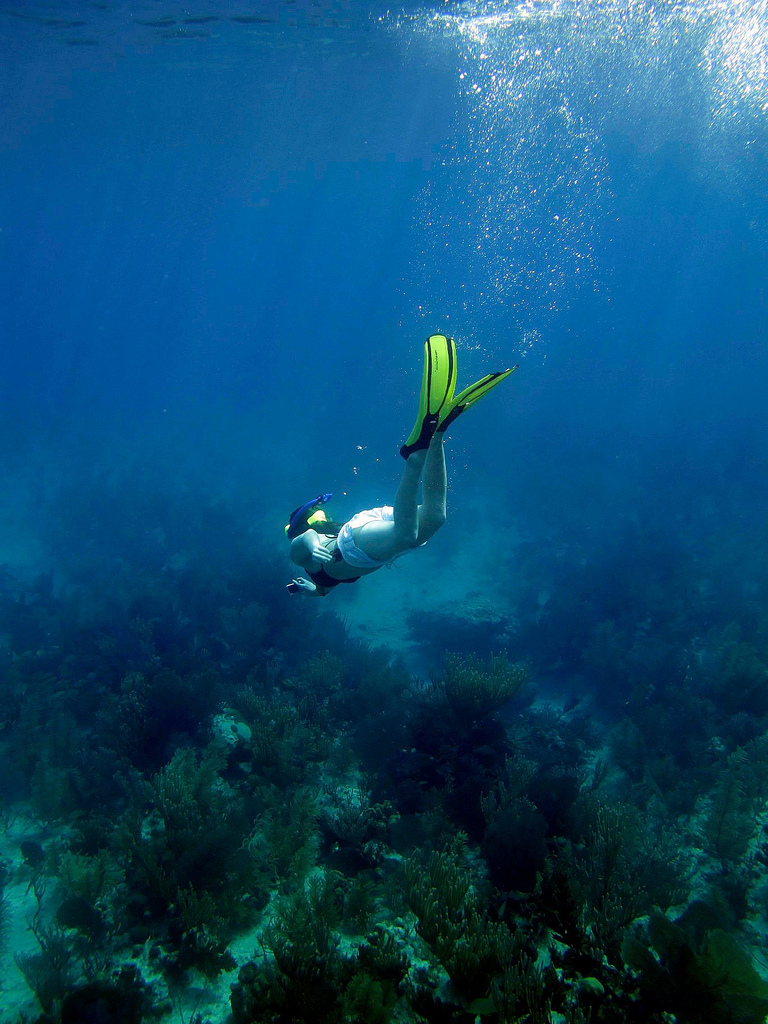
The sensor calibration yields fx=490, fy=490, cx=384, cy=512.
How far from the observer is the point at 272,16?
53.3 feet

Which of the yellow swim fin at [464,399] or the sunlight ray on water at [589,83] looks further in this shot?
the sunlight ray on water at [589,83]

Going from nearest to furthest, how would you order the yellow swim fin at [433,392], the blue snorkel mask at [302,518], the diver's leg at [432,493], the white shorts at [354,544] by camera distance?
the yellow swim fin at [433,392]
the diver's leg at [432,493]
the white shorts at [354,544]
the blue snorkel mask at [302,518]

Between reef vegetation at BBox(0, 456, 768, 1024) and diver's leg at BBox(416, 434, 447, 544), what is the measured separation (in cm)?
257

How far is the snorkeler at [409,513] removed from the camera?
3.70 meters

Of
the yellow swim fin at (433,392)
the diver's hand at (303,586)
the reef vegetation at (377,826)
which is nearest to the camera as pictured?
the reef vegetation at (377,826)

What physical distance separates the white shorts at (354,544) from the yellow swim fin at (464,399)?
1.03 metres

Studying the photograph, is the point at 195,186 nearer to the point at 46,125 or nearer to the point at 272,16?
the point at 46,125

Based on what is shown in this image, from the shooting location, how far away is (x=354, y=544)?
4414mm

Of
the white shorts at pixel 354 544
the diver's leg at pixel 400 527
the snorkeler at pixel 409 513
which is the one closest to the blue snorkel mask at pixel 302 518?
the snorkeler at pixel 409 513

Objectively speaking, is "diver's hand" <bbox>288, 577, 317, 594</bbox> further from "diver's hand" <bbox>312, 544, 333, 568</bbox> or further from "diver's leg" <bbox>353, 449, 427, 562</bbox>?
"diver's leg" <bbox>353, 449, 427, 562</bbox>

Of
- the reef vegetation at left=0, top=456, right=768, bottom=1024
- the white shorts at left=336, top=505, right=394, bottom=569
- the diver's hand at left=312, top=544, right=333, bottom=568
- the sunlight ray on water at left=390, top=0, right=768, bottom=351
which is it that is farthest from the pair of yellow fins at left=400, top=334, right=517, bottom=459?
the sunlight ray on water at left=390, top=0, right=768, bottom=351

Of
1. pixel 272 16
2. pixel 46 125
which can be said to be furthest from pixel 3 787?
pixel 46 125

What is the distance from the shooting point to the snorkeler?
370 cm

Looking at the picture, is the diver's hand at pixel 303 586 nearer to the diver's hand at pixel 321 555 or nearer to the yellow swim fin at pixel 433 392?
the diver's hand at pixel 321 555
